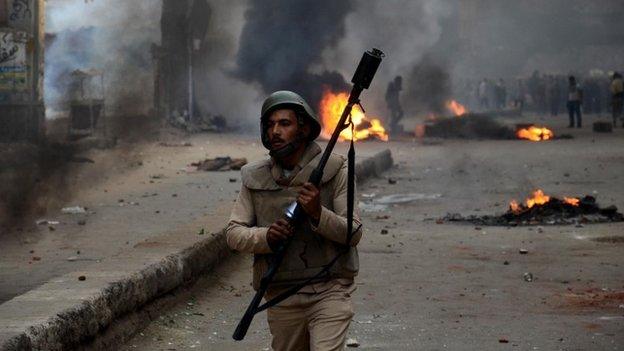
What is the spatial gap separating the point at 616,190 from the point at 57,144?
9093mm

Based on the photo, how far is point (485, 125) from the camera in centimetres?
2978

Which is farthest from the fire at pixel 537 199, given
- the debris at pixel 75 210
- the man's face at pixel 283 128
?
the man's face at pixel 283 128

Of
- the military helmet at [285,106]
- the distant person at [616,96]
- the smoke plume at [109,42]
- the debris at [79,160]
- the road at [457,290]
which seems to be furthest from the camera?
the smoke plume at [109,42]

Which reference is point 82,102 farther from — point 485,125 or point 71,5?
point 71,5

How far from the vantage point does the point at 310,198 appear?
3.84 meters

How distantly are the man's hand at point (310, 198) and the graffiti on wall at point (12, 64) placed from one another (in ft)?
50.9

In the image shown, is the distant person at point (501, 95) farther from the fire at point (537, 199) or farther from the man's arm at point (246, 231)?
the man's arm at point (246, 231)

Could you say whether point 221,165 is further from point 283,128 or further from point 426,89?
point 426,89

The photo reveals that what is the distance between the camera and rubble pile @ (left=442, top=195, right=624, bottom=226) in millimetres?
11570

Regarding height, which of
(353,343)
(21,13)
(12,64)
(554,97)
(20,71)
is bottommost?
(353,343)

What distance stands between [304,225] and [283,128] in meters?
0.35

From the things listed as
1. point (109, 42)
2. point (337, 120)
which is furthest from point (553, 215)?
point (109, 42)

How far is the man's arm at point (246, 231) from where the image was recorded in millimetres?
4023

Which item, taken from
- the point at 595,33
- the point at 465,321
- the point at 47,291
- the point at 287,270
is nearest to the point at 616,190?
the point at 465,321
